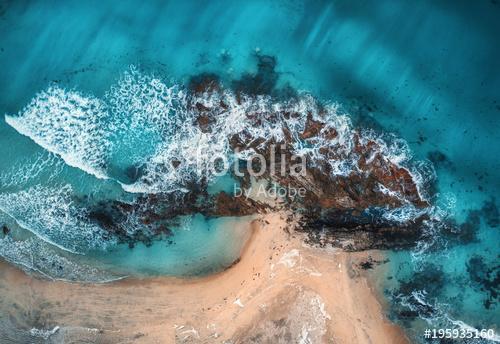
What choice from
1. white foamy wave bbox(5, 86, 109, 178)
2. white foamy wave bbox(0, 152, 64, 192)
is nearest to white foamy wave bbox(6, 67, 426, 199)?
white foamy wave bbox(5, 86, 109, 178)

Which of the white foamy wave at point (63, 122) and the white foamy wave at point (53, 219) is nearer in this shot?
the white foamy wave at point (53, 219)

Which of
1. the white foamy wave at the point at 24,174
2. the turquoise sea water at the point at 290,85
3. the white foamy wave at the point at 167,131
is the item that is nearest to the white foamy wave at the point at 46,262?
the turquoise sea water at the point at 290,85

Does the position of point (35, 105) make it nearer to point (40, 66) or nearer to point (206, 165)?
point (40, 66)

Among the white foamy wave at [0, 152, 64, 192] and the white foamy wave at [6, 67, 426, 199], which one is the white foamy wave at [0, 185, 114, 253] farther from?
the white foamy wave at [6, 67, 426, 199]

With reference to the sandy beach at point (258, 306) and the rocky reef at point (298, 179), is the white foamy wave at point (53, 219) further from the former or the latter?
the sandy beach at point (258, 306)

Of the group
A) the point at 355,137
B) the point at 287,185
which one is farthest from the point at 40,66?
the point at 355,137

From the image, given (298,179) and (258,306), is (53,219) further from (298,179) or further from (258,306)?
(298,179)
